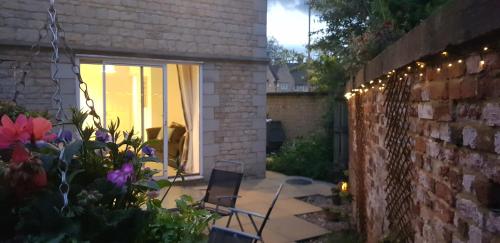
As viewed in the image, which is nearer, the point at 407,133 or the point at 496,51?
the point at 496,51

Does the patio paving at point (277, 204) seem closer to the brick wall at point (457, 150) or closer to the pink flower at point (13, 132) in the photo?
the brick wall at point (457, 150)

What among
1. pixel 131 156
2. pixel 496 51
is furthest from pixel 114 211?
pixel 496 51

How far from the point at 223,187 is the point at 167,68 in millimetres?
3406

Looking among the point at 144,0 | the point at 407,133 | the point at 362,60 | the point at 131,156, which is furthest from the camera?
the point at 144,0

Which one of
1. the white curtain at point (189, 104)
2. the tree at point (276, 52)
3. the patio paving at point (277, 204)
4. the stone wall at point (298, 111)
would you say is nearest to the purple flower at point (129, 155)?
the patio paving at point (277, 204)

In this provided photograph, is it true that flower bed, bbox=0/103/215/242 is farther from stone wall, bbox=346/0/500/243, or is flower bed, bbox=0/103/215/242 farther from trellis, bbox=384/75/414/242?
trellis, bbox=384/75/414/242

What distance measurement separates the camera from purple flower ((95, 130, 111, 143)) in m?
1.42

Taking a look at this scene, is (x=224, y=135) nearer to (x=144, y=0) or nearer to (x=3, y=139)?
(x=144, y=0)

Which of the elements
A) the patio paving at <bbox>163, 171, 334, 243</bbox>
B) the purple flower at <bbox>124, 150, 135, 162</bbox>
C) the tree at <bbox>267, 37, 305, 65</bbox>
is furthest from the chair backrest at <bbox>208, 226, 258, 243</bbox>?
the tree at <bbox>267, 37, 305, 65</bbox>

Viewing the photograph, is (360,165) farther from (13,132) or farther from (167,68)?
(167,68)

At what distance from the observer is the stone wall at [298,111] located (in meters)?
10.2

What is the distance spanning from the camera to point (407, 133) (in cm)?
225

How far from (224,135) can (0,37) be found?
3.65 metres

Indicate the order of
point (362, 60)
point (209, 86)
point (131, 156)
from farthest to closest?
point (209, 86)
point (362, 60)
point (131, 156)
